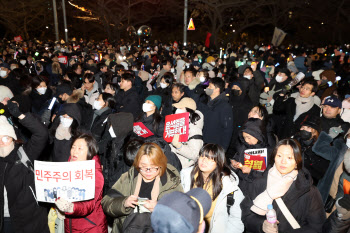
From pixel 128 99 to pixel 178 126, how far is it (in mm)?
2717

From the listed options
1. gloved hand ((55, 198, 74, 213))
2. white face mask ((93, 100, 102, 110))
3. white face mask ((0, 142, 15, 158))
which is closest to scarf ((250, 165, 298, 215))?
gloved hand ((55, 198, 74, 213))

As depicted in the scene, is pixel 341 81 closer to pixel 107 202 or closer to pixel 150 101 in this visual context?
pixel 150 101

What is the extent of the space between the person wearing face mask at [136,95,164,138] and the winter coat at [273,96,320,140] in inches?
95.4

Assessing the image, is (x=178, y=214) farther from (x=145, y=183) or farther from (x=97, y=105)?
(x=97, y=105)

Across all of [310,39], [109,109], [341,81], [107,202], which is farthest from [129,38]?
[107,202]

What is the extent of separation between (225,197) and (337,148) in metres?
1.71

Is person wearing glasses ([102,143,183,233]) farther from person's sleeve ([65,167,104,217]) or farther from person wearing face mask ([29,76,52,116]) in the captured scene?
person wearing face mask ([29,76,52,116])

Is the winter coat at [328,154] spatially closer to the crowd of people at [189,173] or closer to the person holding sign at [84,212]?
the crowd of people at [189,173]

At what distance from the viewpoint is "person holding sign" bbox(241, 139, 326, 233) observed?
2.75m

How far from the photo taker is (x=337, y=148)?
3.79 meters

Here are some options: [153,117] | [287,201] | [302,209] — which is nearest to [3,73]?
[153,117]

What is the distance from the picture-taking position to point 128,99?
21.5ft

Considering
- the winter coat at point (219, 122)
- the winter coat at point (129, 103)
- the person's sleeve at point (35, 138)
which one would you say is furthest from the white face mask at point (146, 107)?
the winter coat at point (129, 103)

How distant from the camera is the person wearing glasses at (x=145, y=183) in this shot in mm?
2904
